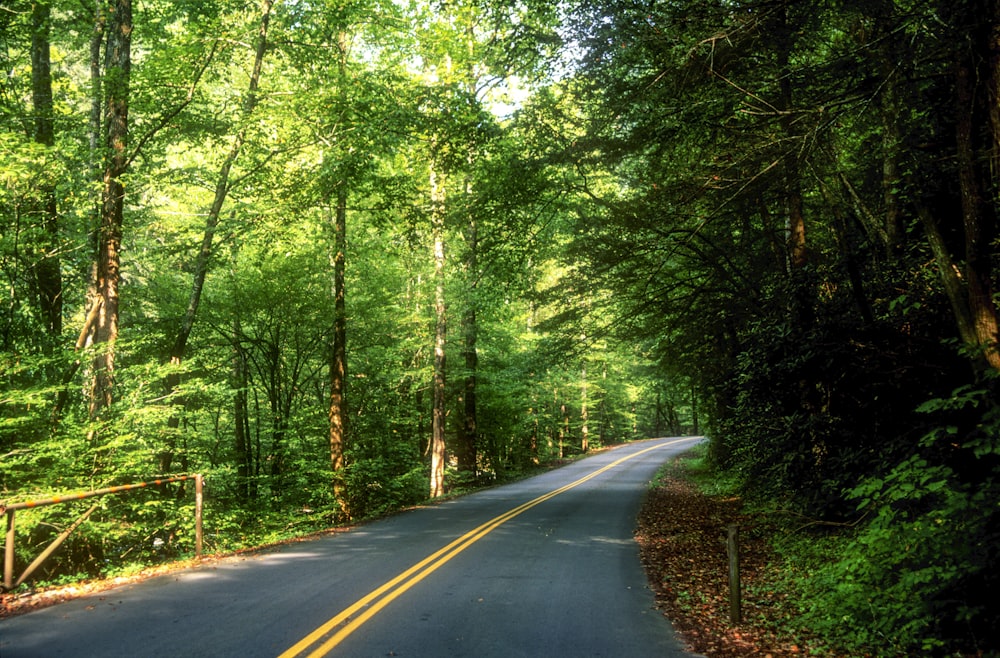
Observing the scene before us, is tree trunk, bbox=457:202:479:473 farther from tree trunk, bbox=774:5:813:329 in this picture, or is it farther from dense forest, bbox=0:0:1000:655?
tree trunk, bbox=774:5:813:329

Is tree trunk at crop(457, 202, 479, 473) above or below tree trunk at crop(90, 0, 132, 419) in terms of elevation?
below

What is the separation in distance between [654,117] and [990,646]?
6.85 meters

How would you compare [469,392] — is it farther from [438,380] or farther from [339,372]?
[339,372]

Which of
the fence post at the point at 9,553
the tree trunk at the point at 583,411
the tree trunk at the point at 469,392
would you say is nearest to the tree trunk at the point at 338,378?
the tree trunk at the point at 469,392

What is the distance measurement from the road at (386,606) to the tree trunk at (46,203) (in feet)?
23.7

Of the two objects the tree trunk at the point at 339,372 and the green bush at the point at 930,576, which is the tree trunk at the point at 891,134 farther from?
the tree trunk at the point at 339,372

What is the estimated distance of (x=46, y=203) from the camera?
11.2 m

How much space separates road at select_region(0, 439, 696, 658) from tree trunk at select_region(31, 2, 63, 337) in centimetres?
722

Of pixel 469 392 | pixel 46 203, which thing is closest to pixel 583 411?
pixel 469 392

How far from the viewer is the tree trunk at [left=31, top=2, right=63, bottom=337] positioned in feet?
36.5

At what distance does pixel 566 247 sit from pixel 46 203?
10.1 m

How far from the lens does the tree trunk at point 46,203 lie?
11.1m

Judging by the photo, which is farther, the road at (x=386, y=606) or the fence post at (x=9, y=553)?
the fence post at (x=9, y=553)

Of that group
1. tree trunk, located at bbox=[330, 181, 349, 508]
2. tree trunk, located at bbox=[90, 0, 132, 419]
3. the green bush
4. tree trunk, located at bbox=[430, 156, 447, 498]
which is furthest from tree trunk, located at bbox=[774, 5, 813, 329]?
tree trunk, located at bbox=[430, 156, 447, 498]
